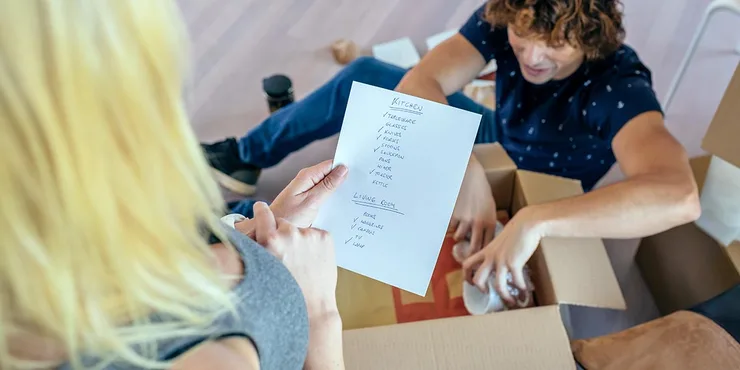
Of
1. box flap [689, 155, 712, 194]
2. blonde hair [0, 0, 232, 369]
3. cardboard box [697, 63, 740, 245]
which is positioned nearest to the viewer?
blonde hair [0, 0, 232, 369]

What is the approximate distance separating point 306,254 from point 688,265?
79cm

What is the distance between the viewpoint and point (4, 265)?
13.3 inches

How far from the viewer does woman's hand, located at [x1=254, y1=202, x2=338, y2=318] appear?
0.66 m

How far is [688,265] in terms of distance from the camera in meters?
1.11

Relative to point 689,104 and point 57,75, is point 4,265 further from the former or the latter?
point 689,104

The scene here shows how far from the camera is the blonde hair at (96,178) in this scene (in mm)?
314

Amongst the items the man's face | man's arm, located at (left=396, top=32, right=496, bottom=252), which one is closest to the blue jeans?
man's arm, located at (left=396, top=32, right=496, bottom=252)

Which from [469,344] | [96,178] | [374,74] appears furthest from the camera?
[374,74]

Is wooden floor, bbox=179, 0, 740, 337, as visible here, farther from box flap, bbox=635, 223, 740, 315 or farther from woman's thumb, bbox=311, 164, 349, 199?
woman's thumb, bbox=311, 164, 349, 199

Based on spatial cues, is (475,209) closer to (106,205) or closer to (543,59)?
(543,59)

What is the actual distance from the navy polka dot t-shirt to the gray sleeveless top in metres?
0.60

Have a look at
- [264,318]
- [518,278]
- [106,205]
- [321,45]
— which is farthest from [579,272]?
[321,45]

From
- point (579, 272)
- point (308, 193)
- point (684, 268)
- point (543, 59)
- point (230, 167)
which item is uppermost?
point (543, 59)

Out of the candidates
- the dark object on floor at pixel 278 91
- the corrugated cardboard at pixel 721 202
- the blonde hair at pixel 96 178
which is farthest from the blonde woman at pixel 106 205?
the dark object on floor at pixel 278 91
